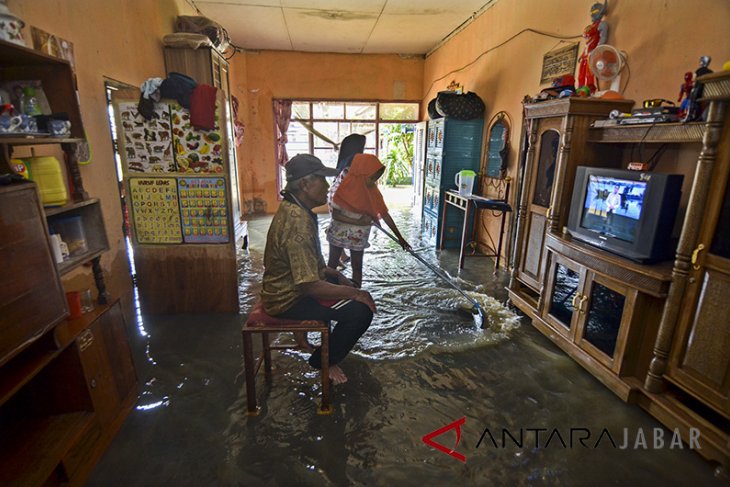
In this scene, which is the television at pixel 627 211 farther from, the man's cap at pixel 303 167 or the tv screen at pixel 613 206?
the man's cap at pixel 303 167

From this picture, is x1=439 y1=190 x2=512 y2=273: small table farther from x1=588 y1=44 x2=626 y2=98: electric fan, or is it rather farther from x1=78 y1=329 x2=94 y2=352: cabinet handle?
x1=78 y1=329 x2=94 y2=352: cabinet handle

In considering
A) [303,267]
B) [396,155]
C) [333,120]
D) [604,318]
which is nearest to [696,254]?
[604,318]

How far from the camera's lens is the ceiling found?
14.8 feet

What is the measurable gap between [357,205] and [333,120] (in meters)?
4.76

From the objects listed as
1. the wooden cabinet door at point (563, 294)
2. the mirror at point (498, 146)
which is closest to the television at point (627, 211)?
the wooden cabinet door at point (563, 294)

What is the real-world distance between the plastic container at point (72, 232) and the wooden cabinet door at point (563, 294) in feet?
9.17

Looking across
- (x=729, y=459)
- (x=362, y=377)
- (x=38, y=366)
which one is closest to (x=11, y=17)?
(x=38, y=366)

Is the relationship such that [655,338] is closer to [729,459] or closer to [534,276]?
[729,459]

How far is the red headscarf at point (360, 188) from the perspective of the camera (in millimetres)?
2947

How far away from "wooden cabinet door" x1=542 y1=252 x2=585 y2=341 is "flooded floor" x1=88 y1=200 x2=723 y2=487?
0.19m

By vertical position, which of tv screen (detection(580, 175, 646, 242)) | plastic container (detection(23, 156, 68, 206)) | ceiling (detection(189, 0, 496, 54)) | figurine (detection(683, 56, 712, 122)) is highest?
ceiling (detection(189, 0, 496, 54))

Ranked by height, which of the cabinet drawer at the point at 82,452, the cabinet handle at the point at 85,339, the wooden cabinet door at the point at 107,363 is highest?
the cabinet handle at the point at 85,339

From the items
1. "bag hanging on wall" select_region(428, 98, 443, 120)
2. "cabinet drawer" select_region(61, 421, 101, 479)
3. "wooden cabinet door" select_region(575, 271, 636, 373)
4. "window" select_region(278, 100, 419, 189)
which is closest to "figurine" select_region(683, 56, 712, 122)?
"wooden cabinet door" select_region(575, 271, 636, 373)

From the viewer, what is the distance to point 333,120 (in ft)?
23.7
